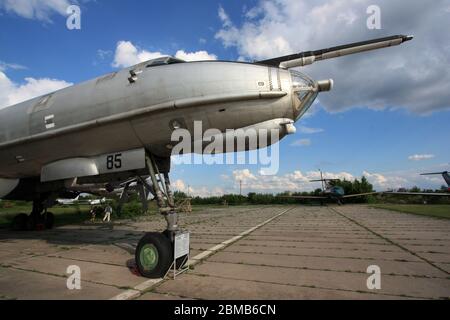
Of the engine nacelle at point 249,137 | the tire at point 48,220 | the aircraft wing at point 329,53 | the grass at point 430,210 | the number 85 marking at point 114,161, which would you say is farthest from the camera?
the grass at point 430,210

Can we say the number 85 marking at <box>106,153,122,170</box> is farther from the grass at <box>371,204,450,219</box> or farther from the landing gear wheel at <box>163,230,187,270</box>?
the grass at <box>371,204,450,219</box>

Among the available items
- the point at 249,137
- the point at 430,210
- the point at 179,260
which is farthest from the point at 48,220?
the point at 430,210

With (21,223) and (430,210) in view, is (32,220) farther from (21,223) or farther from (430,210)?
(430,210)

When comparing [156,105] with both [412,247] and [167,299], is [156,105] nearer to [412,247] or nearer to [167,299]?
[167,299]

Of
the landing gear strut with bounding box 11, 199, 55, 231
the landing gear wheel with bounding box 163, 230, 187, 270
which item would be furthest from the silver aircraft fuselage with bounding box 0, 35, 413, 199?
the landing gear strut with bounding box 11, 199, 55, 231

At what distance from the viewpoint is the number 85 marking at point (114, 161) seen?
649 centimetres

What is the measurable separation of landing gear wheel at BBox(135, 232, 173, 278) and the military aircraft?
18 millimetres

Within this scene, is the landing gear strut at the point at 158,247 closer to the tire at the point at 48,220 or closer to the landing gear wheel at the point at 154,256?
the landing gear wheel at the point at 154,256

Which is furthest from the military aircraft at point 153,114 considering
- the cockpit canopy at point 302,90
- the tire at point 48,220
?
the tire at point 48,220

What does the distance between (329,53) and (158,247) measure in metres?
5.12

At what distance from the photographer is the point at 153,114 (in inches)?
227

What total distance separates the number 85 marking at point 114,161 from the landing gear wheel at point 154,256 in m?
1.77

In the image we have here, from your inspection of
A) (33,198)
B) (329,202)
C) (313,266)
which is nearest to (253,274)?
(313,266)

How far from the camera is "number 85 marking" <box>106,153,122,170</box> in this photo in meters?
6.49
